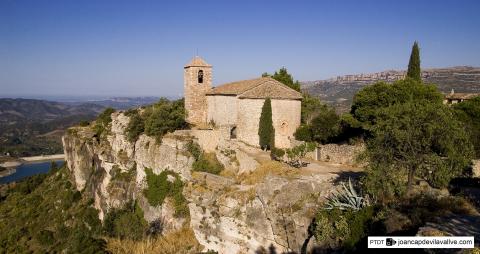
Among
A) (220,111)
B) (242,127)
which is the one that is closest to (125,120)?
(220,111)

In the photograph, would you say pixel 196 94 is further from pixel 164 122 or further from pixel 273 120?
pixel 273 120

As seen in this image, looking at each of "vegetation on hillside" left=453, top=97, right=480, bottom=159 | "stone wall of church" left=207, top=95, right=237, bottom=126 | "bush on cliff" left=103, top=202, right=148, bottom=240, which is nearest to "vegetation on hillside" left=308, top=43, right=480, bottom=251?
"vegetation on hillside" left=453, top=97, right=480, bottom=159

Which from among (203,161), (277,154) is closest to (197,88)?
(203,161)

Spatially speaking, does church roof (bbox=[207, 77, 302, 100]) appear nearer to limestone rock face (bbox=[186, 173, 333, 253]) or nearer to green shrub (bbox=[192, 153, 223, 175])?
green shrub (bbox=[192, 153, 223, 175])

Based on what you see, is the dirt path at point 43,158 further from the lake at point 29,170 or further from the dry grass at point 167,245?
the dry grass at point 167,245

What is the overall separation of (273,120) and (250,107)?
207 centimetres

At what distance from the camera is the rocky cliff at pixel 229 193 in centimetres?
1734

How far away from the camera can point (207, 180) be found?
22875 mm

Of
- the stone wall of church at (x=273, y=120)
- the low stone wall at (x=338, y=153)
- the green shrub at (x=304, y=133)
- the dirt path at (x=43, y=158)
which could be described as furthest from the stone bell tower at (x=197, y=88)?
the dirt path at (x=43, y=158)

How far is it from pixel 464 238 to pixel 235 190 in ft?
42.2

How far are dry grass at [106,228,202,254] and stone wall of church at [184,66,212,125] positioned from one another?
11639 millimetres

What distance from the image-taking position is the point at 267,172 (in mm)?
20547

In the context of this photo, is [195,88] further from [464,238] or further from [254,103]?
[464,238]

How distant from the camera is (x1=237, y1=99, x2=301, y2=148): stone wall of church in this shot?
2772cm
